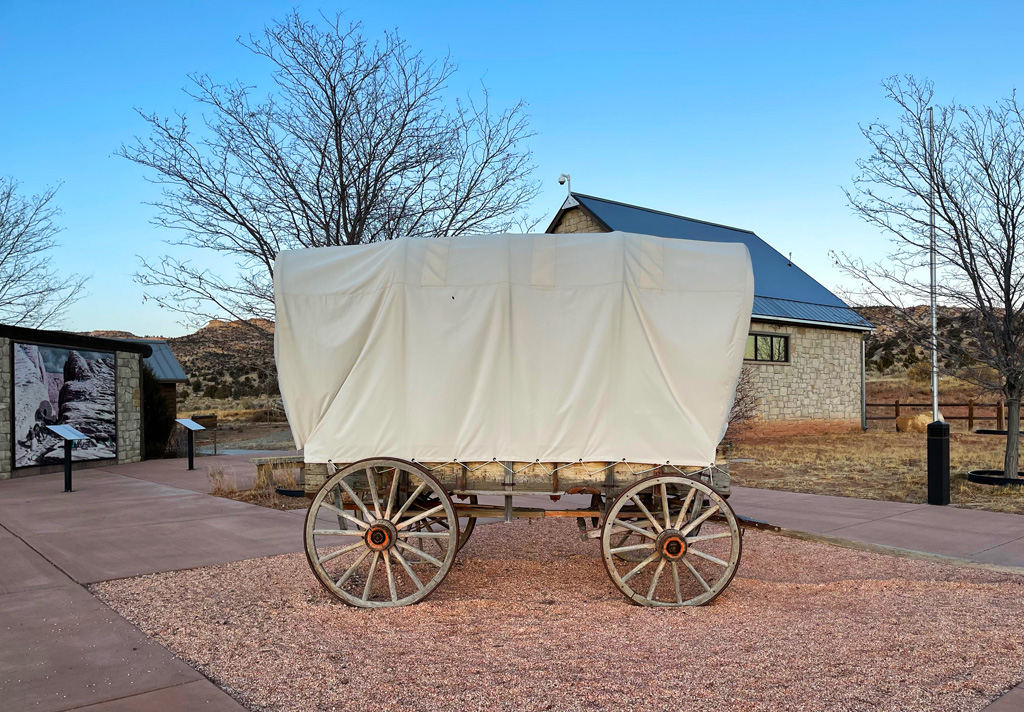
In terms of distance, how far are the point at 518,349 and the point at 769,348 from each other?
55.1 feet

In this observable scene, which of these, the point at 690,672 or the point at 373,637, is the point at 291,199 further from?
the point at 690,672

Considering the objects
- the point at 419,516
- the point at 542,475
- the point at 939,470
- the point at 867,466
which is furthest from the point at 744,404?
the point at 419,516

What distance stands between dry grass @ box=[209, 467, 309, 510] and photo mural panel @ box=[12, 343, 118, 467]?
15.8 feet

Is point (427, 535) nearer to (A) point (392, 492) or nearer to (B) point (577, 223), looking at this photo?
(A) point (392, 492)

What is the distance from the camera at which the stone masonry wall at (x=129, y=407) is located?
1645cm

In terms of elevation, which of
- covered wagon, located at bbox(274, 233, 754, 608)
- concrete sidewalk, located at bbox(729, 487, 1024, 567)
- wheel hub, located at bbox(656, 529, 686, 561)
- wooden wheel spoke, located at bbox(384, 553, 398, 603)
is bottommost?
concrete sidewalk, located at bbox(729, 487, 1024, 567)

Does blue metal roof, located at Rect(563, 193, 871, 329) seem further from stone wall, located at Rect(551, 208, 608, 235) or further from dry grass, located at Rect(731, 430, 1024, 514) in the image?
dry grass, located at Rect(731, 430, 1024, 514)

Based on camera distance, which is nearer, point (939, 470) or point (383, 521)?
point (383, 521)

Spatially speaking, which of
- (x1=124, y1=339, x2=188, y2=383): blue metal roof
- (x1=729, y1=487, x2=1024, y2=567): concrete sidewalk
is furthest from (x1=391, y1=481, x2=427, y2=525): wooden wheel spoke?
(x1=124, y1=339, x2=188, y2=383): blue metal roof

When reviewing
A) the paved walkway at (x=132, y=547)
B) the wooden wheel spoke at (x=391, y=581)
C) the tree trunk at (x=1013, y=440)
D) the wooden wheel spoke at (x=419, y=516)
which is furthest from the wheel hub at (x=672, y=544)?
the tree trunk at (x=1013, y=440)

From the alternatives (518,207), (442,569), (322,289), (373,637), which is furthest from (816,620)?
(518,207)

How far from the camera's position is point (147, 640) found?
4418mm

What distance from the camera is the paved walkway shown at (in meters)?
3.73

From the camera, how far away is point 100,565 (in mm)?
6320
